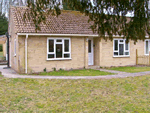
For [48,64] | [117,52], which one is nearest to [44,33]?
[48,64]

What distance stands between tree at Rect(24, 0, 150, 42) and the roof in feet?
19.9

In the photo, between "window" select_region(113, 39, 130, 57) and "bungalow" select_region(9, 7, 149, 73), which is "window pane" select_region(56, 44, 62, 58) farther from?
"window" select_region(113, 39, 130, 57)

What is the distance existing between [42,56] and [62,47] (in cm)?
173

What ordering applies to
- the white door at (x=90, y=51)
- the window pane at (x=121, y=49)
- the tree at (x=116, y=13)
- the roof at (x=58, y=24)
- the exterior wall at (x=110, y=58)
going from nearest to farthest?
the tree at (x=116, y=13) < the roof at (x=58, y=24) < the exterior wall at (x=110, y=58) < the white door at (x=90, y=51) < the window pane at (x=121, y=49)

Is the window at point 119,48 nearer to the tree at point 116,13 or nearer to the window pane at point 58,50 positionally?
the window pane at point 58,50

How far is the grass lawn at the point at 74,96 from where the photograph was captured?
6.08 metres

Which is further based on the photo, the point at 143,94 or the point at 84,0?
the point at 143,94

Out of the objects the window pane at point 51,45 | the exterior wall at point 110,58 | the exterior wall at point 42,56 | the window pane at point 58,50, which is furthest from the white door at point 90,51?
the window pane at point 51,45

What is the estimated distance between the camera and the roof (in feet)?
45.2

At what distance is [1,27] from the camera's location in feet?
163

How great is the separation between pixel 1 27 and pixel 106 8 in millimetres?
47395

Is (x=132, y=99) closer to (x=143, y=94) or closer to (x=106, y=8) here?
(x=143, y=94)

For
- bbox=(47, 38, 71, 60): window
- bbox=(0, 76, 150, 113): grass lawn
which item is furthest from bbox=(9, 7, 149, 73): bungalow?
bbox=(0, 76, 150, 113): grass lawn

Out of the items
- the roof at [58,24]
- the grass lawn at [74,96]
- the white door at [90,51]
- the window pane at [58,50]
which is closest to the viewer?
the grass lawn at [74,96]
